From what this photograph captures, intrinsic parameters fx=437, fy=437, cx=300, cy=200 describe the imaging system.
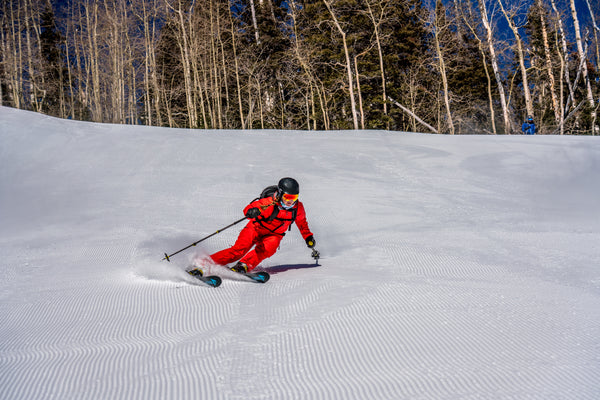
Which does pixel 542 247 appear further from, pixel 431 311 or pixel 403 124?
pixel 403 124

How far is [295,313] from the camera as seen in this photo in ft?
9.59

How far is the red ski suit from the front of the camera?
14.8 feet

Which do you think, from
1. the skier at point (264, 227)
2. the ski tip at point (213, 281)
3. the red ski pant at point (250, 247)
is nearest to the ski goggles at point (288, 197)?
the skier at point (264, 227)

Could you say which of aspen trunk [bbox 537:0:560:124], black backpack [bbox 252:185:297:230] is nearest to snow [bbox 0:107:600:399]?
black backpack [bbox 252:185:297:230]

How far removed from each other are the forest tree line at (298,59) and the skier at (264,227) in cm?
2087

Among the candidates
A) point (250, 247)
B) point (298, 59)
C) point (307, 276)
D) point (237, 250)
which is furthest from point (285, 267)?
point (298, 59)

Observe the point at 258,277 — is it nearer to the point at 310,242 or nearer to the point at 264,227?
the point at 264,227

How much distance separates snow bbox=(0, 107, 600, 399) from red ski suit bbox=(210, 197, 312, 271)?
25 cm

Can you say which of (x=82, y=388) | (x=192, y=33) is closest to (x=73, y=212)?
(x=82, y=388)

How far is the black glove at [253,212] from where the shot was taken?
14.4 ft

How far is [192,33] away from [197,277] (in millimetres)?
25668

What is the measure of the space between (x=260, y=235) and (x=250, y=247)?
0.19 m

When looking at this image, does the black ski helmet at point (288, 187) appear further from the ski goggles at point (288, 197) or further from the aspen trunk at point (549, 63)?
the aspen trunk at point (549, 63)

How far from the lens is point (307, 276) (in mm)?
4113
